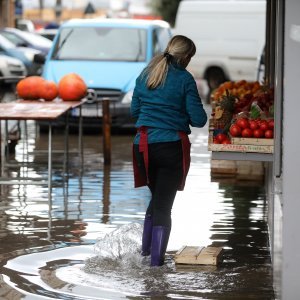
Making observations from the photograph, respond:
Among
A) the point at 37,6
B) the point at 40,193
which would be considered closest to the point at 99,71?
the point at 40,193

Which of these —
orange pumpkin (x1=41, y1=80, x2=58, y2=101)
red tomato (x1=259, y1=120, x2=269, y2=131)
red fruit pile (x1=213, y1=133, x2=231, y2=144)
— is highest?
orange pumpkin (x1=41, y1=80, x2=58, y2=101)

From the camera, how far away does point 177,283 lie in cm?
800

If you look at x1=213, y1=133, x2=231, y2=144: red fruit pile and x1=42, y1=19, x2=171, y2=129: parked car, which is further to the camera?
x1=42, y1=19, x2=171, y2=129: parked car

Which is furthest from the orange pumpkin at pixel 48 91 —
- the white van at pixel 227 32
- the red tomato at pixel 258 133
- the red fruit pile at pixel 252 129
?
the white van at pixel 227 32

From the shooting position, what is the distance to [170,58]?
331 inches

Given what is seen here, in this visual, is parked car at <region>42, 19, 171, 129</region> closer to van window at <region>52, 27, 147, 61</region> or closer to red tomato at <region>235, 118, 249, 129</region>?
van window at <region>52, 27, 147, 61</region>

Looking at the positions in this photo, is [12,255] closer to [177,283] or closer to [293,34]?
[177,283]

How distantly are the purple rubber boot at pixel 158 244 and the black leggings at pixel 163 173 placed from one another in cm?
5

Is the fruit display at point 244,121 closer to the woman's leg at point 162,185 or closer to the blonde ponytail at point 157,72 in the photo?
the woman's leg at point 162,185

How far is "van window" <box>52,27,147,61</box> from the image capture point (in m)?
19.4

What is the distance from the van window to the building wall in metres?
12.3

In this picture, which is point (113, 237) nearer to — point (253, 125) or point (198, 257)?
point (198, 257)

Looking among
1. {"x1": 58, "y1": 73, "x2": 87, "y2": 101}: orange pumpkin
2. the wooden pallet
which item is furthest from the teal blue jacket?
{"x1": 58, "y1": 73, "x2": 87, "y2": 101}: orange pumpkin

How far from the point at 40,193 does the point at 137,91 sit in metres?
4.28
